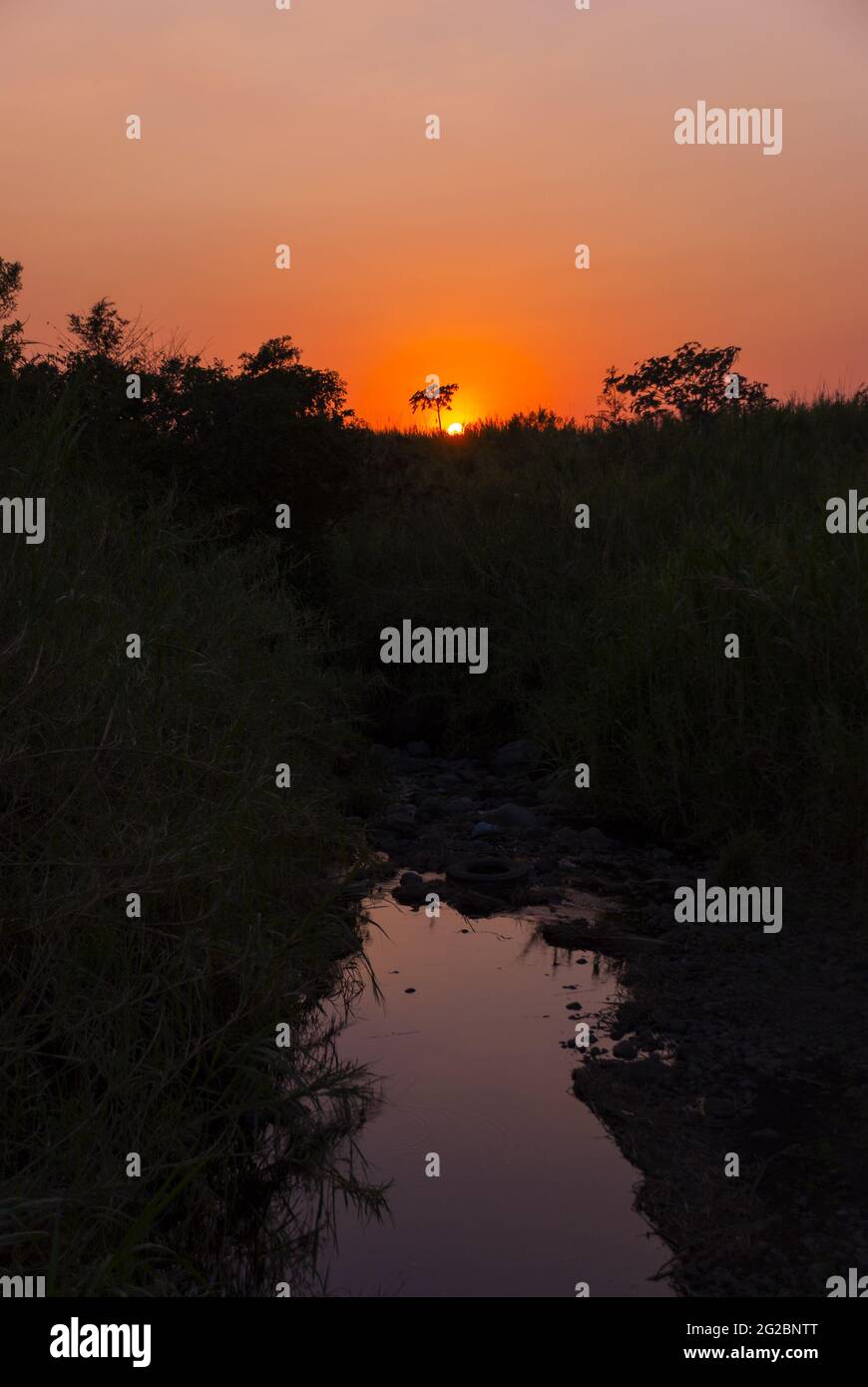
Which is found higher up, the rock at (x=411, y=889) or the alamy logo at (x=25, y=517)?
the alamy logo at (x=25, y=517)

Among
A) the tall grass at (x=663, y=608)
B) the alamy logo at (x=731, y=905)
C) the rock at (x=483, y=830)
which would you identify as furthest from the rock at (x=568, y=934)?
the rock at (x=483, y=830)

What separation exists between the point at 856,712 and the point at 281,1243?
210 inches

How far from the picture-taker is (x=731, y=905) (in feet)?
22.8

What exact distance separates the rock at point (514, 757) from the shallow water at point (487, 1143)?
13.8ft

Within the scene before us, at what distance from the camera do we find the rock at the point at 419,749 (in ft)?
39.2

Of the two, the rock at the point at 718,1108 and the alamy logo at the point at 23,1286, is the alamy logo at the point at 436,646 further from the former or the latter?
the alamy logo at the point at 23,1286

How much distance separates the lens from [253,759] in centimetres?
577

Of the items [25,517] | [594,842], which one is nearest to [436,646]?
[594,842]

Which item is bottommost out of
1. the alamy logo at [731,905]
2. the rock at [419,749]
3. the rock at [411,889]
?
the alamy logo at [731,905]

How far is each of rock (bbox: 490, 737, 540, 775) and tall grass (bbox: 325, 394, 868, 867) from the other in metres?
0.27

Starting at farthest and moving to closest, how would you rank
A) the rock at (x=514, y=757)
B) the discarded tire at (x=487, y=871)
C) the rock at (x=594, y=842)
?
1. the rock at (x=514, y=757)
2. the rock at (x=594, y=842)
3. the discarded tire at (x=487, y=871)

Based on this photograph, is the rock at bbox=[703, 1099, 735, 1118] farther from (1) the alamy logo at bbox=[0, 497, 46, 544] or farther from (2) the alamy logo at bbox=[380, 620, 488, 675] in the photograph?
(2) the alamy logo at bbox=[380, 620, 488, 675]
